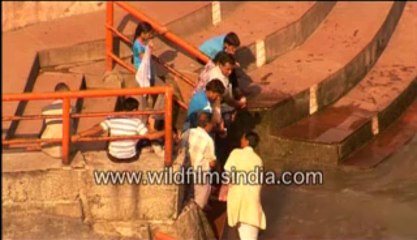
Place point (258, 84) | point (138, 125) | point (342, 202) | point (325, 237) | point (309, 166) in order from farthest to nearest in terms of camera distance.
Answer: point (258, 84), point (309, 166), point (342, 202), point (325, 237), point (138, 125)

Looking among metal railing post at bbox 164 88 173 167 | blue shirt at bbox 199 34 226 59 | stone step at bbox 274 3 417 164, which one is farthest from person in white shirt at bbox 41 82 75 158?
stone step at bbox 274 3 417 164

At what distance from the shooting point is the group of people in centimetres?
782

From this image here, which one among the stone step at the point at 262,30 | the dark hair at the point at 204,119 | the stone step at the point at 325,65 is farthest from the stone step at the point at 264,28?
the dark hair at the point at 204,119

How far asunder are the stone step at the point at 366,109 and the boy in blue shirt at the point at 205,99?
5.35 feet

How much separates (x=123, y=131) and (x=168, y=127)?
41 cm

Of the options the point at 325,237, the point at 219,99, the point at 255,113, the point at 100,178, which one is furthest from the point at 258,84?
the point at 100,178

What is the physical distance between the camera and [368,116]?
10617mm

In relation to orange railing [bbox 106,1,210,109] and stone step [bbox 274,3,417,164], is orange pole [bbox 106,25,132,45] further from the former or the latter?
stone step [bbox 274,3,417,164]

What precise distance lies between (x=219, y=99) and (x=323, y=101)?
2.31m

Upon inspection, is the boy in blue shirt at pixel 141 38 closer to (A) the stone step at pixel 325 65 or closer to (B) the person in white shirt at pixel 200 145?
(A) the stone step at pixel 325 65

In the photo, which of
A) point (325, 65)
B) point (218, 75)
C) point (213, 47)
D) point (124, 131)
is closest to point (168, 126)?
point (124, 131)

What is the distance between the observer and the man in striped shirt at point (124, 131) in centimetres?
795

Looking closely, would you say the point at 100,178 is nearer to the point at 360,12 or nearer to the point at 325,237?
the point at 325,237

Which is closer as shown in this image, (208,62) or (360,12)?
(208,62)
